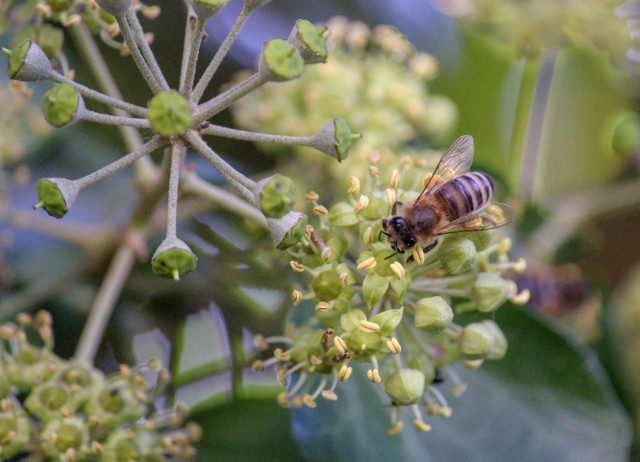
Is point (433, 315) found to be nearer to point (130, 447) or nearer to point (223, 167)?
point (223, 167)

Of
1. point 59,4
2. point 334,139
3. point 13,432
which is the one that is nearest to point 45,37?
point 59,4

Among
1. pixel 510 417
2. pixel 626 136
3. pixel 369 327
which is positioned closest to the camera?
pixel 369 327

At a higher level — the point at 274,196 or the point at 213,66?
the point at 213,66

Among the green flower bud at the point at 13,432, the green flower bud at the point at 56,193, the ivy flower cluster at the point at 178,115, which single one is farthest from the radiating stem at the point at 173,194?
the green flower bud at the point at 13,432

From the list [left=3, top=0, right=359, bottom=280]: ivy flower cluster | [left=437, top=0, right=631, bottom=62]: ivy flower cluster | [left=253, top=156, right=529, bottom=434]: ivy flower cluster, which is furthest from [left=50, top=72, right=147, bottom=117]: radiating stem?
[left=437, top=0, right=631, bottom=62]: ivy flower cluster

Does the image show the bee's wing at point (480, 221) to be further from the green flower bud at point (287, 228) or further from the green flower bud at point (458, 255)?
the green flower bud at point (287, 228)

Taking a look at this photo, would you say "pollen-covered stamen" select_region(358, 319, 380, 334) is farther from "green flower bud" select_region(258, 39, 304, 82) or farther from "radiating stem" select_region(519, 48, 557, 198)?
"radiating stem" select_region(519, 48, 557, 198)

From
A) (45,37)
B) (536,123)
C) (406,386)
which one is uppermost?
(536,123)
